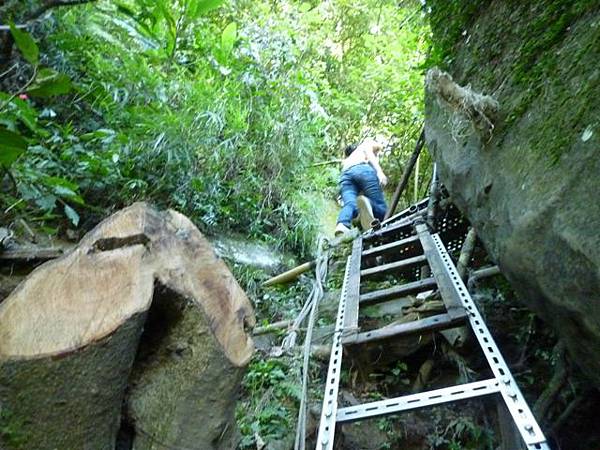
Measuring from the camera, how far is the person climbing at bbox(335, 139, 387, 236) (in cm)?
457

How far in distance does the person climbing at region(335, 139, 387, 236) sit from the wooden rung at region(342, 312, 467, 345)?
8.34ft

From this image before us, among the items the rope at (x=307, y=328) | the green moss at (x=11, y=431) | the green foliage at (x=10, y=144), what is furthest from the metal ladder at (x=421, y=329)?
the green foliage at (x=10, y=144)

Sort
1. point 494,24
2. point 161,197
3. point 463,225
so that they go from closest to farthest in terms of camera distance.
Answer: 1. point 494,24
2. point 463,225
3. point 161,197

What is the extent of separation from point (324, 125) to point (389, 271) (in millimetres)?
2843

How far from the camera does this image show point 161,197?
3404 mm

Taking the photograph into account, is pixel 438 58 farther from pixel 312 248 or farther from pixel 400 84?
pixel 400 84

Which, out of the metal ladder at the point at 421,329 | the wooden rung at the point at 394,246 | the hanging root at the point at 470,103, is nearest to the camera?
the metal ladder at the point at 421,329

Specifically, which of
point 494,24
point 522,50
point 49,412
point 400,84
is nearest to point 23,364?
point 49,412

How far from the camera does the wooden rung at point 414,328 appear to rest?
1784 mm

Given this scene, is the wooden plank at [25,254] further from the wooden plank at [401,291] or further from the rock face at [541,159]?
the rock face at [541,159]

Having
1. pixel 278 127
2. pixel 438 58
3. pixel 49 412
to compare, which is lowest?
pixel 49 412

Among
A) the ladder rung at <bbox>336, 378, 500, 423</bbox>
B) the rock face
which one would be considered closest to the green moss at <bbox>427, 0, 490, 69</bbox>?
the rock face

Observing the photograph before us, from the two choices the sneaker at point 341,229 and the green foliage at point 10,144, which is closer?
the green foliage at point 10,144

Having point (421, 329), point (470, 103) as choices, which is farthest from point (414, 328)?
point (470, 103)
